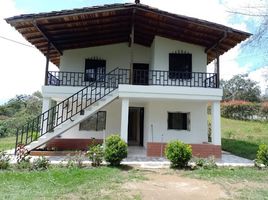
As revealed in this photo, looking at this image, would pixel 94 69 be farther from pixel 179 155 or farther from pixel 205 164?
pixel 205 164

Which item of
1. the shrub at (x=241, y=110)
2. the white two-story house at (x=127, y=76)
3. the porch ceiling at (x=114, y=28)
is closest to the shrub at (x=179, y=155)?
the white two-story house at (x=127, y=76)

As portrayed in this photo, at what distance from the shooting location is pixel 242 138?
19828mm

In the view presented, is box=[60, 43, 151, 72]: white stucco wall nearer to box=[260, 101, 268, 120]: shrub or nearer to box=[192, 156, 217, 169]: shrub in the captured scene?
box=[192, 156, 217, 169]: shrub

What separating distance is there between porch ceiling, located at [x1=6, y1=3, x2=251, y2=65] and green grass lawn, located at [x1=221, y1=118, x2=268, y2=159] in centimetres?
528

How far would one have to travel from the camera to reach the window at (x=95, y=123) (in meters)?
14.7

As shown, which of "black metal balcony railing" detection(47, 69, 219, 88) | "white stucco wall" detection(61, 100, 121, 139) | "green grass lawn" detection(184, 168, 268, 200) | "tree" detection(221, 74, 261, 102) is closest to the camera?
"green grass lawn" detection(184, 168, 268, 200)

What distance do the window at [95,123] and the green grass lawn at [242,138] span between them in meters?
7.02

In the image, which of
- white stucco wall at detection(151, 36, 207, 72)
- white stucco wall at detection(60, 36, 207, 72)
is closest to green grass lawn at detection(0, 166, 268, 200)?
white stucco wall at detection(151, 36, 207, 72)

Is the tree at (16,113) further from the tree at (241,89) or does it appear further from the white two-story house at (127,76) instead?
the tree at (241,89)

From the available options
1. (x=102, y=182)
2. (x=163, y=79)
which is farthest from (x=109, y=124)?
(x=102, y=182)

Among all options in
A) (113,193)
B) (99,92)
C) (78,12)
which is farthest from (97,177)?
(78,12)

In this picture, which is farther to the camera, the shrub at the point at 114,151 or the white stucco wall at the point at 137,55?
the white stucco wall at the point at 137,55

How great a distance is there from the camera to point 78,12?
35.9 feet

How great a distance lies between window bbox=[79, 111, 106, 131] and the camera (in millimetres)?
14734
